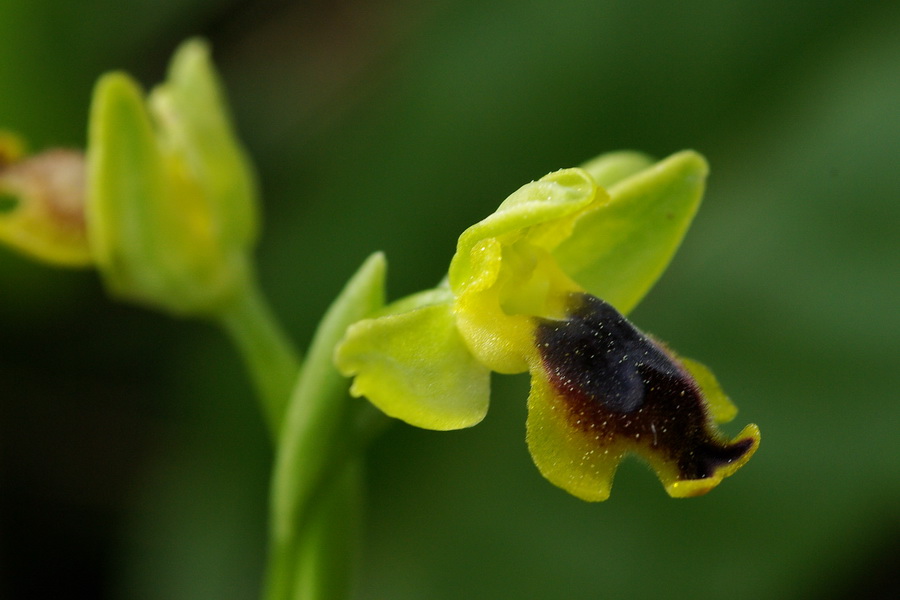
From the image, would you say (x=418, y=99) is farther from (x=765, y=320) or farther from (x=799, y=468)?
(x=799, y=468)

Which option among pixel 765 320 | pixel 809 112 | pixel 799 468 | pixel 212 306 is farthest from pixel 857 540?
pixel 212 306

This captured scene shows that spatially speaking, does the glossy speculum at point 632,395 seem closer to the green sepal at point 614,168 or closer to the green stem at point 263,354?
the green sepal at point 614,168

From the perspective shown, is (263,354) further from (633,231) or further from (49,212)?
(633,231)

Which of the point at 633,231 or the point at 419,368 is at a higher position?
the point at 633,231

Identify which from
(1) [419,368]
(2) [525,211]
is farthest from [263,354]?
(2) [525,211]

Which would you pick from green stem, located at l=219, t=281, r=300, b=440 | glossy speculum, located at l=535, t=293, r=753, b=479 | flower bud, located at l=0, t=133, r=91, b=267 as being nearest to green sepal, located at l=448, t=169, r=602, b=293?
glossy speculum, located at l=535, t=293, r=753, b=479

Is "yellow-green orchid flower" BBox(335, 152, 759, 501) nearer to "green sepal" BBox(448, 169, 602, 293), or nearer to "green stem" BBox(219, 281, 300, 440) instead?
"green sepal" BBox(448, 169, 602, 293)

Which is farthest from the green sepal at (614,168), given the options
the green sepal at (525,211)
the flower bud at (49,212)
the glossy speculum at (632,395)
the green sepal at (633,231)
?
the flower bud at (49,212)
